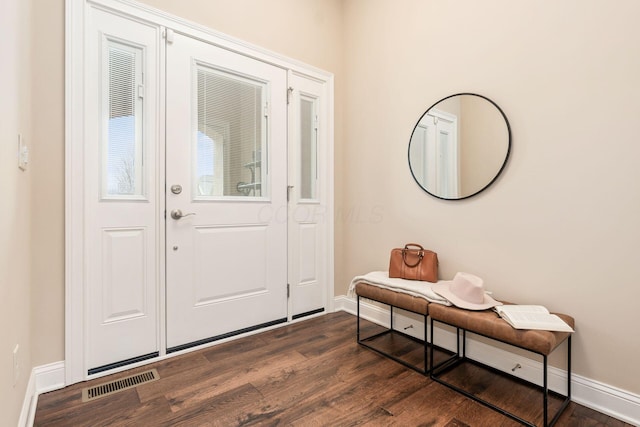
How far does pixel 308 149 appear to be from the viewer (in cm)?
291

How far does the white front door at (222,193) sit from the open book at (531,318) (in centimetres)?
167

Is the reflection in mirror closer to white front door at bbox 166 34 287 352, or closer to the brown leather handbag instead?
the brown leather handbag

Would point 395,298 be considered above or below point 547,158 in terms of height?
below

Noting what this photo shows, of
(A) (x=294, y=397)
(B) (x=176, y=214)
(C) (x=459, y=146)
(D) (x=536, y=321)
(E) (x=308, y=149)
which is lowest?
(A) (x=294, y=397)

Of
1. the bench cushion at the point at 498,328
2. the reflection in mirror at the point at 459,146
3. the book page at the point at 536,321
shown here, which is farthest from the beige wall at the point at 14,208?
the reflection in mirror at the point at 459,146

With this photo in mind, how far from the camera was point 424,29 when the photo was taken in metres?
2.42

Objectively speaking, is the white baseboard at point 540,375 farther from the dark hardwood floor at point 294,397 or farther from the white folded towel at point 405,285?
the white folded towel at point 405,285

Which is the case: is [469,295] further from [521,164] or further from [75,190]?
[75,190]

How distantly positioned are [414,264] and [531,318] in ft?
2.70

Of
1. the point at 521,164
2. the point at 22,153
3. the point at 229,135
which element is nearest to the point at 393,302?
the point at 521,164

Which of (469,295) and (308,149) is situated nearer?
(469,295)

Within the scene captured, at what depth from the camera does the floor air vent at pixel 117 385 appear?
5.65ft

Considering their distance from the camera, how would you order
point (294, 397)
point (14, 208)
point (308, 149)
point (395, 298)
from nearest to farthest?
point (14, 208)
point (294, 397)
point (395, 298)
point (308, 149)

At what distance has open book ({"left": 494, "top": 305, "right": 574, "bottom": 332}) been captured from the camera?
1.51 meters
